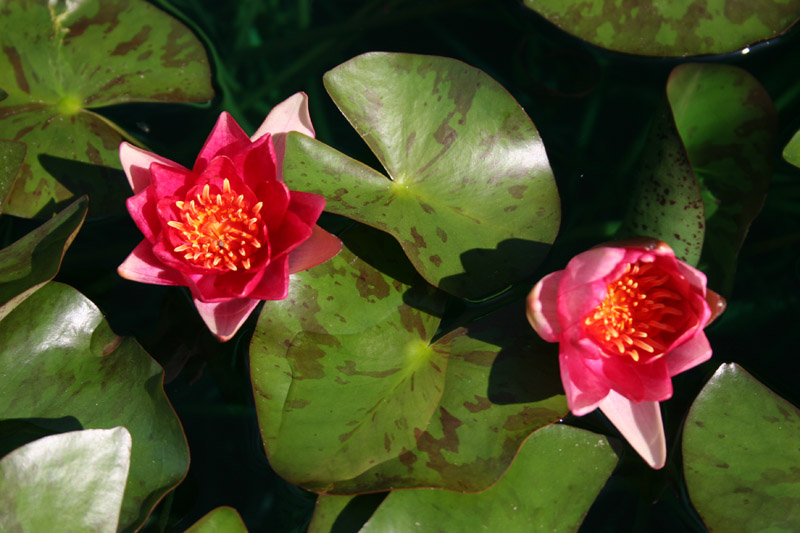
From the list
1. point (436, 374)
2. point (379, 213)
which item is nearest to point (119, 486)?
point (436, 374)

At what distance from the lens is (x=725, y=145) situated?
2.17 metres

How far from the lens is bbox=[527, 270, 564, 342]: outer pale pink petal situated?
1.74 m

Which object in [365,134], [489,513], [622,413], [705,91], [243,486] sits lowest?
[243,486]

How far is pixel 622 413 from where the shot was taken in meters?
1.83

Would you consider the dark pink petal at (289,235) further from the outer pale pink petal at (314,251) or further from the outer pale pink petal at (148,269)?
the outer pale pink petal at (148,269)

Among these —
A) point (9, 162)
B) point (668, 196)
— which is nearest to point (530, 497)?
point (668, 196)

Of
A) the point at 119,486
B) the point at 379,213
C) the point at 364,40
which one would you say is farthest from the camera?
the point at 364,40

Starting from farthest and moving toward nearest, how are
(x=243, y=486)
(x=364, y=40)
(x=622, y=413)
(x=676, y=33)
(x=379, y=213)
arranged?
(x=364, y=40), (x=676, y=33), (x=243, y=486), (x=379, y=213), (x=622, y=413)

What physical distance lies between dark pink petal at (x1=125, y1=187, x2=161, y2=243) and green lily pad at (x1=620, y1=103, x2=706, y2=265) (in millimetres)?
1593

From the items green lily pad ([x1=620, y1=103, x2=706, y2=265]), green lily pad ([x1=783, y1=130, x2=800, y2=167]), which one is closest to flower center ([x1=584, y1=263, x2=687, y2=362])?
green lily pad ([x1=620, y1=103, x2=706, y2=265])

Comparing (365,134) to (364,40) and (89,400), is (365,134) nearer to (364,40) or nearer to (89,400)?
(364,40)

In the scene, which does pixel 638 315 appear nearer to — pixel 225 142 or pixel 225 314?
pixel 225 314

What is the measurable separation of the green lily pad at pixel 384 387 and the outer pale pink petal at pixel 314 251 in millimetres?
152

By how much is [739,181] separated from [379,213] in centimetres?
131
